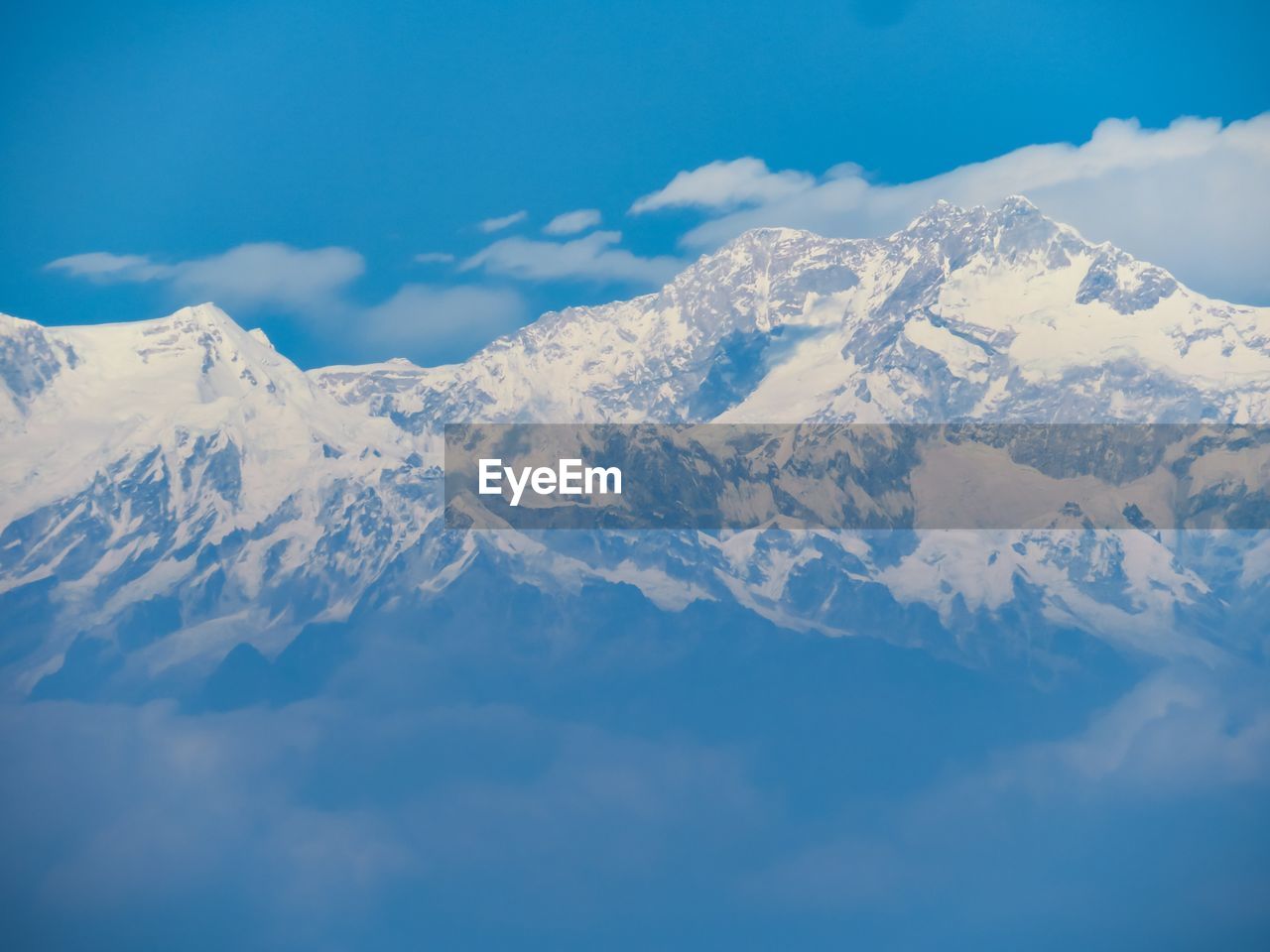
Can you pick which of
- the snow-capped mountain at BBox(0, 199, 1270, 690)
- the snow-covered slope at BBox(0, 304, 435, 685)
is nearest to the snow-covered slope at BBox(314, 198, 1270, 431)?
the snow-capped mountain at BBox(0, 199, 1270, 690)

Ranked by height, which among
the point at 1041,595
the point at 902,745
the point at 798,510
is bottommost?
the point at 902,745

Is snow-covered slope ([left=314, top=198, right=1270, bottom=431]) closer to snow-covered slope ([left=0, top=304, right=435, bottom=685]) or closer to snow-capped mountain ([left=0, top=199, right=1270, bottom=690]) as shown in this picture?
snow-capped mountain ([left=0, top=199, right=1270, bottom=690])

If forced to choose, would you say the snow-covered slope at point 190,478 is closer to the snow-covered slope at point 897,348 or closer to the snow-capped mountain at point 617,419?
the snow-capped mountain at point 617,419

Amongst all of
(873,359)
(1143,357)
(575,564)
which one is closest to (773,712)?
(575,564)

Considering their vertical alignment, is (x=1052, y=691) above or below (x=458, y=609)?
below

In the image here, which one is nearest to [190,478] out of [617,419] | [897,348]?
[617,419]

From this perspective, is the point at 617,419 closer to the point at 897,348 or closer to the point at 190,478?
the point at 897,348

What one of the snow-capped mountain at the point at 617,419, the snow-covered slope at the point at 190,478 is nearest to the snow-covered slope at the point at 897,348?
the snow-capped mountain at the point at 617,419

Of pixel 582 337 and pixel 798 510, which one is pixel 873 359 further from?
pixel 582 337
